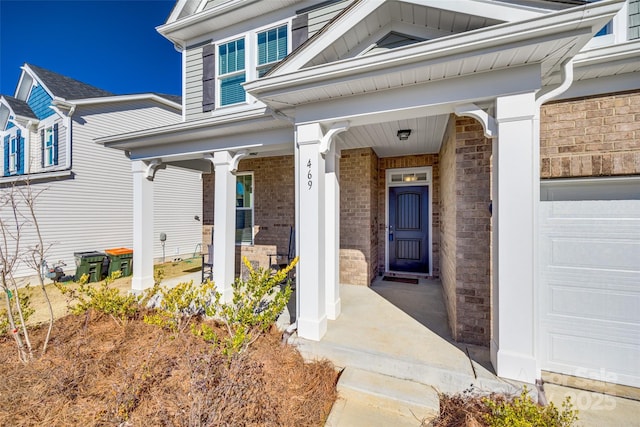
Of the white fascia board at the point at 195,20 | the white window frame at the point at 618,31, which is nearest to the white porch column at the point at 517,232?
the white window frame at the point at 618,31

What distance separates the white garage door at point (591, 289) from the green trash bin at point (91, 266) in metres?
9.81

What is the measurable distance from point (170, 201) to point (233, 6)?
8288 millimetres

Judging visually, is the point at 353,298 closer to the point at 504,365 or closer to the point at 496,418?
the point at 504,365

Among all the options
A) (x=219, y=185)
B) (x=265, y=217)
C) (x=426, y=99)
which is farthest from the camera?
(x=265, y=217)

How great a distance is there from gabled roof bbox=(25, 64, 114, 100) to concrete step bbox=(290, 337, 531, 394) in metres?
11.4

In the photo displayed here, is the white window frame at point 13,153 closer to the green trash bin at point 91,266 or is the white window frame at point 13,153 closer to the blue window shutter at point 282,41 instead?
the green trash bin at point 91,266

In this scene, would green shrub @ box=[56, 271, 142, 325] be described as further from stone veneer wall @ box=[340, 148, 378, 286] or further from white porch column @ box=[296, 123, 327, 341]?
stone veneer wall @ box=[340, 148, 378, 286]

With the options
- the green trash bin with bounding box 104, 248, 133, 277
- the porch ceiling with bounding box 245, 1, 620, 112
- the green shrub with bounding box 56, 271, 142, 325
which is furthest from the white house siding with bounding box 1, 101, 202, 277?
the porch ceiling with bounding box 245, 1, 620, 112

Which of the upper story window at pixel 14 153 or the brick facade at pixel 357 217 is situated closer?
the brick facade at pixel 357 217

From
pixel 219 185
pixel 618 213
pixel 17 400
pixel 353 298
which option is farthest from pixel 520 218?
pixel 17 400

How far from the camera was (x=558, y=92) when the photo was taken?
2445 millimetres

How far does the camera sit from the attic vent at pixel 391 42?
10.2ft

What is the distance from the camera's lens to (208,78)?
5.73 m

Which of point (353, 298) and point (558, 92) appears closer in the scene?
point (558, 92)
